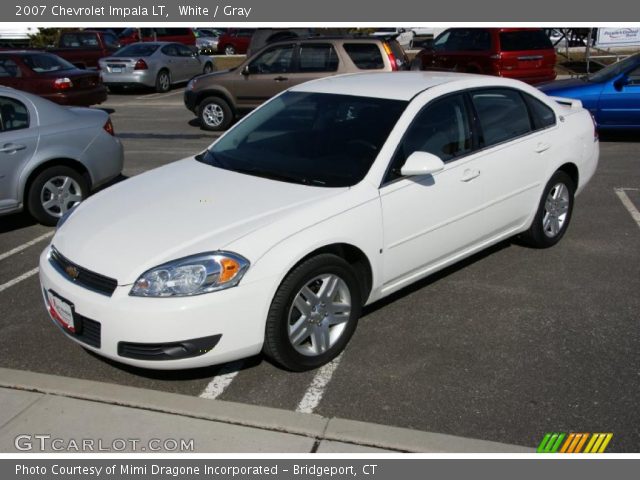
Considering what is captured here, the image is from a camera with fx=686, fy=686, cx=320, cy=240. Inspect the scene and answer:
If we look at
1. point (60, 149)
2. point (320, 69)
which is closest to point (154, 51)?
point (320, 69)

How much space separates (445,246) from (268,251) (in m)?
1.62

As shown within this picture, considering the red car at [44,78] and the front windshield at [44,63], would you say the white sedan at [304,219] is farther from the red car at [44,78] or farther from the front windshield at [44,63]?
the front windshield at [44,63]

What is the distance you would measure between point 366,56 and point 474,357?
8664 mm

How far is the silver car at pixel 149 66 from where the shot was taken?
19156mm

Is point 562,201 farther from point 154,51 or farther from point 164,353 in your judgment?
point 154,51

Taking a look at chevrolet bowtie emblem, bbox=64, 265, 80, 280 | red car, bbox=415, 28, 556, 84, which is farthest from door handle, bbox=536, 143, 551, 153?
red car, bbox=415, 28, 556, 84

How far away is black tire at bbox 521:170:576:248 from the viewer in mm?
5770

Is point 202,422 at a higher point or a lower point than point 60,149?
lower

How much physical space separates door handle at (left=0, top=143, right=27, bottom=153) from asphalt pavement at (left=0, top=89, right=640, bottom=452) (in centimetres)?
104

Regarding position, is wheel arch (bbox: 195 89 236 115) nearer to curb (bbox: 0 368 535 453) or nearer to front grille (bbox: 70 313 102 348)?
curb (bbox: 0 368 535 453)

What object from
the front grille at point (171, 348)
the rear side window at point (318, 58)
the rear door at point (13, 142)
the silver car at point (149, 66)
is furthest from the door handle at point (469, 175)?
the silver car at point (149, 66)

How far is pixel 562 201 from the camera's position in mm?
6059

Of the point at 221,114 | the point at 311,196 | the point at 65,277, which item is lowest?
the point at 221,114

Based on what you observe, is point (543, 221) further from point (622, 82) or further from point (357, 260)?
point (622, 82)
